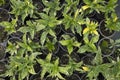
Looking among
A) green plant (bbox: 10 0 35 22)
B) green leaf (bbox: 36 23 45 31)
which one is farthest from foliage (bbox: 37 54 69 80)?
green plant (bbox: 10 0 35 22)

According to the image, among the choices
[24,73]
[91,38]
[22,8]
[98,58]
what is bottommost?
[24,73]

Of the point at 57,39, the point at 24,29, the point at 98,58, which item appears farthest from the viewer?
the point at 57,39

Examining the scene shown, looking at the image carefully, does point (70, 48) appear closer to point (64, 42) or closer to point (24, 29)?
point (64, 42)

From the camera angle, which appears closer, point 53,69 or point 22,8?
point 53,69

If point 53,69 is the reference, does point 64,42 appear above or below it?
above

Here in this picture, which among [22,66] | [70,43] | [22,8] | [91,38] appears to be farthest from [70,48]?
[22,8]

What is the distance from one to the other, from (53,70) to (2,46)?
1.64ft

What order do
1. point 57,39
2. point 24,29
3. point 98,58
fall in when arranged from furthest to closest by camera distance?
point 57,39
point 24,29
point 98,58

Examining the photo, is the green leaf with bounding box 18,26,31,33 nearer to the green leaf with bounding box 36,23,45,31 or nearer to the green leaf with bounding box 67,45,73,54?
the green leaf with bounding box 36,23,45,31

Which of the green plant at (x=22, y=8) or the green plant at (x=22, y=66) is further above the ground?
the green plant at (x=22, y=8)

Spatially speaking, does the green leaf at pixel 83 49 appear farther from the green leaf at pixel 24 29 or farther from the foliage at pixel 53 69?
the green leaf at pixel 24 29

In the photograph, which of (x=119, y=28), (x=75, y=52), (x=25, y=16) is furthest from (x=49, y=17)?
(x=119, y=28)

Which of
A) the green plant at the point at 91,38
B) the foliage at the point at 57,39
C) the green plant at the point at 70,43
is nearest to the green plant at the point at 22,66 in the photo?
the foliage at the point at 57,39

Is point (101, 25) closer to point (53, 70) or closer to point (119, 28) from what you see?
point (119, 28)
